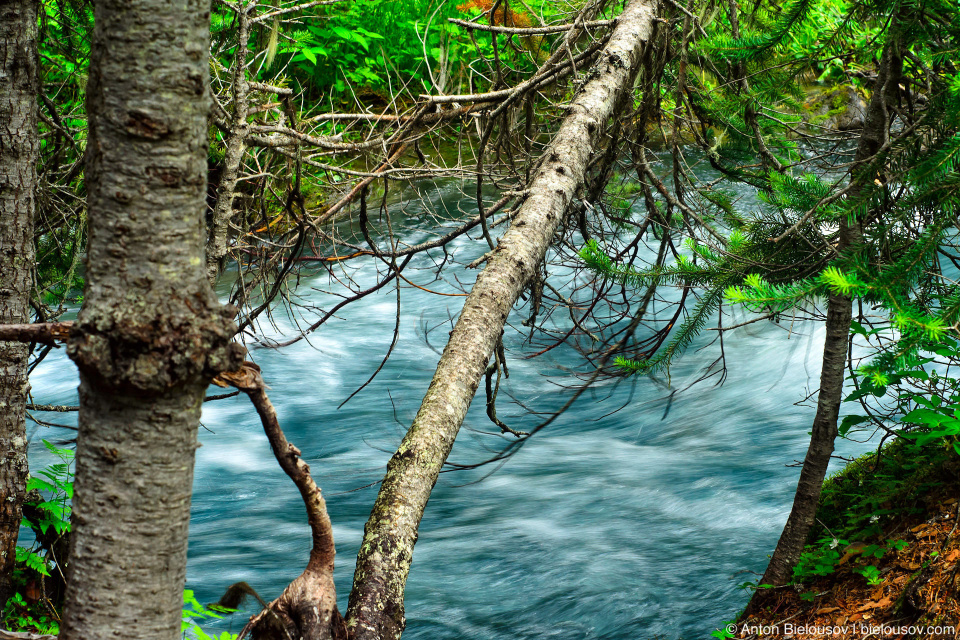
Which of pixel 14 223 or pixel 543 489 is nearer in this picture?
pixel 14 223

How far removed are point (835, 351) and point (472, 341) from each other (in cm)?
147

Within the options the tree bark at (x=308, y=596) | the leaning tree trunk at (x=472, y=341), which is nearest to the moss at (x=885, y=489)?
the leaning tree trunk at (x=472, y=341)

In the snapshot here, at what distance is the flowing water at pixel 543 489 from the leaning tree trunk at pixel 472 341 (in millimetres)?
1665

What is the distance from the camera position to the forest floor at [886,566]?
2254mm

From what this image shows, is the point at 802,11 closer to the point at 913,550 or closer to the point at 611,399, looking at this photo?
the point at 913,550

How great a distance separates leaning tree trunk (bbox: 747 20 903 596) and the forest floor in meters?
0.10

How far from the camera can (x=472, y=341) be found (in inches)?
82.6

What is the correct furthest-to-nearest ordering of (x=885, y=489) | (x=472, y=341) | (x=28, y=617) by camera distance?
1. (x=885, y=489)
2. (x=28, y=617)
3. (x=472, y=341)

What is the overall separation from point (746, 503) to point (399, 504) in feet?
12.7

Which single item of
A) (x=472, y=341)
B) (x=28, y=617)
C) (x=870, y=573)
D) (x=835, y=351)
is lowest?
(x=870, y=573)

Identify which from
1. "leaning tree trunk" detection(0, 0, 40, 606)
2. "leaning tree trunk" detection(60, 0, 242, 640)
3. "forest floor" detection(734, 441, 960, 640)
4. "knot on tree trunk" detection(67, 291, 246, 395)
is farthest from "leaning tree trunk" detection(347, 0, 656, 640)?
"forest floor" detection(734, 441, 960, 640)

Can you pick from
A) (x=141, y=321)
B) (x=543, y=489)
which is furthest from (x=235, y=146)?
(x=543, y=489)

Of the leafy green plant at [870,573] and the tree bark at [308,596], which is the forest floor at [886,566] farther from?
the tree bark at [308,596]

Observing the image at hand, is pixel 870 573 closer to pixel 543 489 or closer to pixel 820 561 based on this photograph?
pixel 820 561
